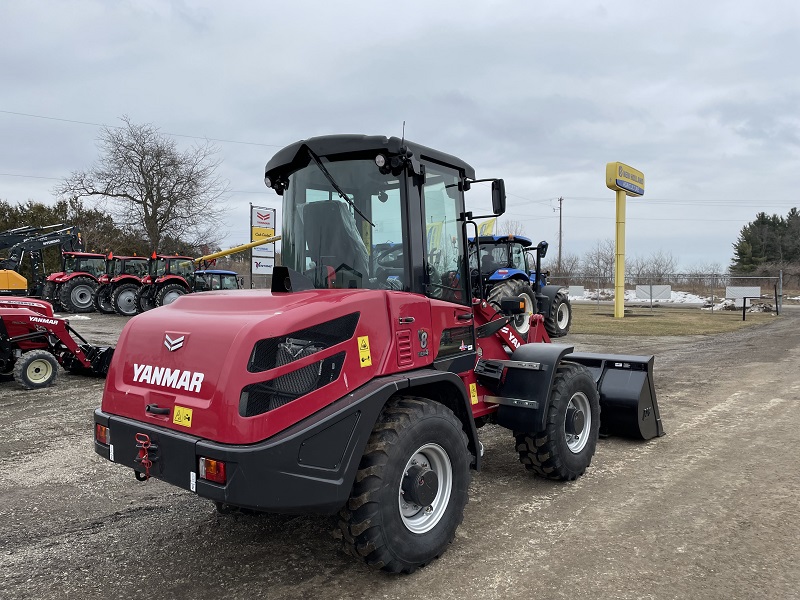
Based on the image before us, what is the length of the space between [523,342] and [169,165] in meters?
30.8

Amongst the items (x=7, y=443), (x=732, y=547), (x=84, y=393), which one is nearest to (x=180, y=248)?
(x=84, y=393)

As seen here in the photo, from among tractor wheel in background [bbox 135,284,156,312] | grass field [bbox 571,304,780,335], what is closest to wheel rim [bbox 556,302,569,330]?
grass field [bbox 571,304,780,335]

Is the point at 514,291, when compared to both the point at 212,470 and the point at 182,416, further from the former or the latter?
the point at 212,470

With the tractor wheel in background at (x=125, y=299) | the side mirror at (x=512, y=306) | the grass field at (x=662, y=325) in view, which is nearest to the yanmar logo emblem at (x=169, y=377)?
the side mirror at (x=512, y=306)

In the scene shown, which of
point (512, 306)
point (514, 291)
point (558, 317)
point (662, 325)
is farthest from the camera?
point (662, 325)

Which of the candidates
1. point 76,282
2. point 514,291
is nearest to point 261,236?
point 76,282

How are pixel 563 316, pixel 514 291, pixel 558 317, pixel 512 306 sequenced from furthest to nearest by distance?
pixel 563 316 → pixel 558 317 → pixel 514 291 → pixel 512 306

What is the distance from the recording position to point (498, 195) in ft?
13.0

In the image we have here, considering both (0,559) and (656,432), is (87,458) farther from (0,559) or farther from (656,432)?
(656,432)

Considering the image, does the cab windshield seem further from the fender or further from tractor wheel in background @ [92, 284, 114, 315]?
tractor wheel in background @ [92, 284, 114, 315]

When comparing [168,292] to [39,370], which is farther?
[168,292]

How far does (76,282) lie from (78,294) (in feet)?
1.53

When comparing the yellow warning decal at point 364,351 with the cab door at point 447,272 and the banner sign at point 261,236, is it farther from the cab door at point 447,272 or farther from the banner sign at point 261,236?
the banner sign at point 261,236

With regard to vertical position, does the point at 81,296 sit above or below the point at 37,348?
above
